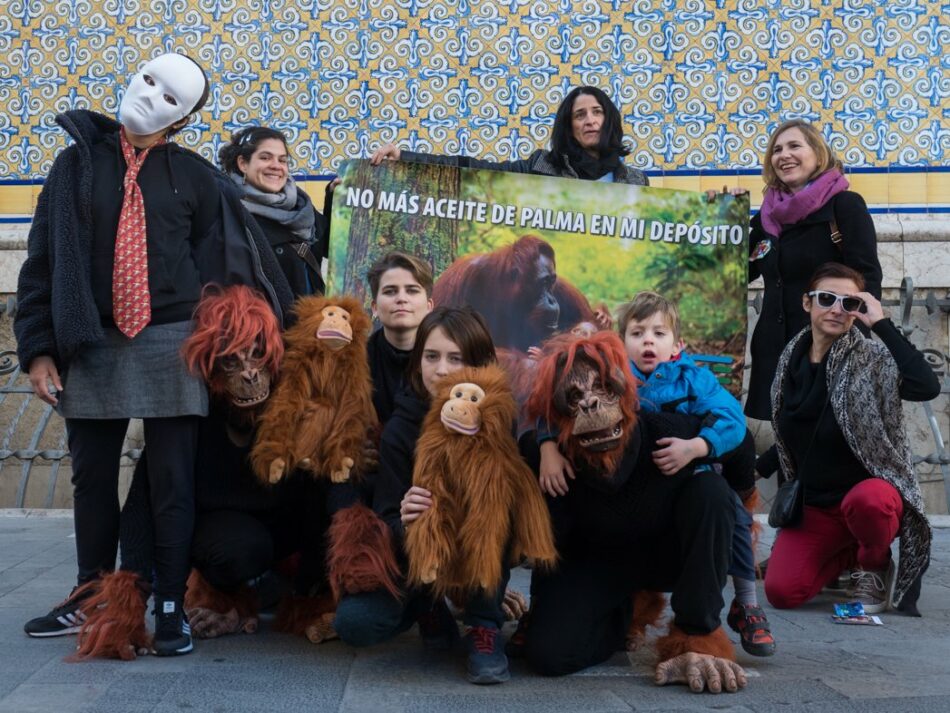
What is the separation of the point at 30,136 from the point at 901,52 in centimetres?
513

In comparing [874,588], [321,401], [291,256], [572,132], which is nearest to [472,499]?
[321,401]

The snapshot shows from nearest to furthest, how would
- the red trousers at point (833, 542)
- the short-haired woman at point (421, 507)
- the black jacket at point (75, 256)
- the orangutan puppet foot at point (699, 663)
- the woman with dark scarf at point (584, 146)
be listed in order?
the orangutan puppet foot at point (699, 663)
the short-haired woman at point (421, 507)
the black jacket at point (75, 256)
the red trousers at point (833, 542)
the woman with dark scarf at point (584, 146)

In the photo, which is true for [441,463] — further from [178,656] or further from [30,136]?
[30,136]

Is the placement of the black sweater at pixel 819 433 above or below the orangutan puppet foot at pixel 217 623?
above

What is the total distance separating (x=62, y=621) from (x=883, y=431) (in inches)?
106

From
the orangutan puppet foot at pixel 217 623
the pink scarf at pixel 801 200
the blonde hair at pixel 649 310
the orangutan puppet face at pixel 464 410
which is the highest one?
the pink scarf at pixel 801 200

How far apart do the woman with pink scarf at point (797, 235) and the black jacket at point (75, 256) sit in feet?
6.76

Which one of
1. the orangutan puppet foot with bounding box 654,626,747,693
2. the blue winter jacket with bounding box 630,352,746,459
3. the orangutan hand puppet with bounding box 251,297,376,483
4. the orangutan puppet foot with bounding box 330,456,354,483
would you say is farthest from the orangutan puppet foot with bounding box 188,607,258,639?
the blue winter jacket with bounding box 630,352,746,459

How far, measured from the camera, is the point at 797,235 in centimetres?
464

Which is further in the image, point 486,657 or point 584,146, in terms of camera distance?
point 584,146

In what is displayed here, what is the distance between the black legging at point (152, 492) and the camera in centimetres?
327

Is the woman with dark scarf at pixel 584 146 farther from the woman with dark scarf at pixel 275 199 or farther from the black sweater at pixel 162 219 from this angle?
the black sweater at pixel 162 219

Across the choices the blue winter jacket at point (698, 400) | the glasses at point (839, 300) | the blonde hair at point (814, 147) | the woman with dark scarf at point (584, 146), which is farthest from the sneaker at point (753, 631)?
the woman with dark scarf at point (584, 146)

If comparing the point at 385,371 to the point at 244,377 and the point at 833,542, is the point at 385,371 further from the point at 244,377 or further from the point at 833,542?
the point at 833,542
